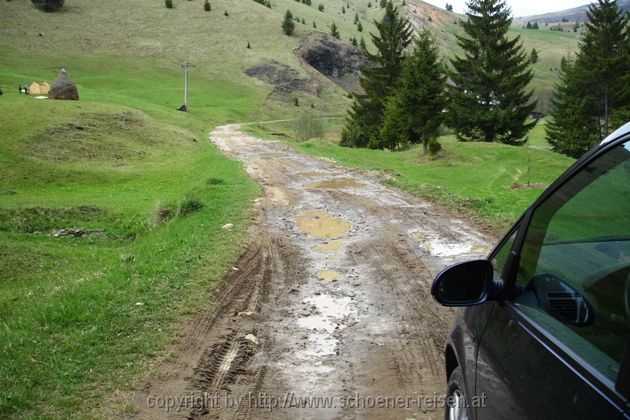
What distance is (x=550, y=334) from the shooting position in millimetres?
1964

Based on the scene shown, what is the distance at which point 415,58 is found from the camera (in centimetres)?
3050

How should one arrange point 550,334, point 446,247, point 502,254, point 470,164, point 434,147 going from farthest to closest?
point 470,164
point 434,147
point 446,247
point 502,254
point 550,334

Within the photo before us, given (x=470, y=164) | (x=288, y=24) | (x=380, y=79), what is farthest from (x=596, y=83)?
(x=288, y=24)

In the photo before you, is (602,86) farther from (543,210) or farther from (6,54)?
(6,54)

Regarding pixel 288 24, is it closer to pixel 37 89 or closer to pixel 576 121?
pixel 37 89

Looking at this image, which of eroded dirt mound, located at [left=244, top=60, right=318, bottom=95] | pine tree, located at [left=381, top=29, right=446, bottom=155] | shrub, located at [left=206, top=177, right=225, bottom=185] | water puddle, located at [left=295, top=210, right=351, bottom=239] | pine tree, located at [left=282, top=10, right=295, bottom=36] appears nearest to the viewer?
water puddle, located at [left=295, top=210, right=351, bottom=239]

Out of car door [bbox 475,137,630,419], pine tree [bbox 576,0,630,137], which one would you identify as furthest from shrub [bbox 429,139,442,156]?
car door [bbox 475,137,630,419]

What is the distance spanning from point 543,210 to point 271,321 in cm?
401

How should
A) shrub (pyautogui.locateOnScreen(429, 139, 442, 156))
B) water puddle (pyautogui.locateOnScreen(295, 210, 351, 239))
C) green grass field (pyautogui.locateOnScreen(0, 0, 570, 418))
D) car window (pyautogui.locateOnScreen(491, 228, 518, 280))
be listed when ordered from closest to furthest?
car window (pyautogui.locateOnScreen(491, 228, 518, 280))
green grass field (pyautogui.locateOnScreen(0, 0, 570, 418))
water puddle (pyautogui.locateOnScreen(295, 210, 351, 239))
shrub (pyautogui.locateOnScreen(429, 139, 442, 156))

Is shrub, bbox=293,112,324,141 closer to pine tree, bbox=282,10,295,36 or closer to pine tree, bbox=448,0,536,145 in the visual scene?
pine tree, bbox=448,0,536,145

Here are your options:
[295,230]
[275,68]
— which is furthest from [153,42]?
[295,230]

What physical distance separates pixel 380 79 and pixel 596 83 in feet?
57.2

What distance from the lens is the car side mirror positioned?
2.39 meters

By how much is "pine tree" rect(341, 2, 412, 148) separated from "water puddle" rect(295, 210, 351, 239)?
31.0m
